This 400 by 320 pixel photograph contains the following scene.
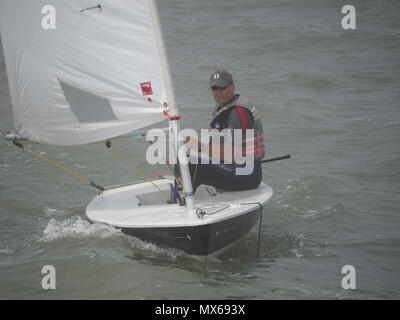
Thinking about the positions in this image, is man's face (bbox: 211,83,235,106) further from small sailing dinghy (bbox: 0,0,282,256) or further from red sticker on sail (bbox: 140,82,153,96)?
red sticker on sail (bbox: 140,82,153,96)

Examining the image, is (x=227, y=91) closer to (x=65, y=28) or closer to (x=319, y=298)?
(x=65, y=28)

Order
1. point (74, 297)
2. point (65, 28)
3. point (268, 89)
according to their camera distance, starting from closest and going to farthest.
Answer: point (74, 297)
point (65, 28)
point (268, 89)

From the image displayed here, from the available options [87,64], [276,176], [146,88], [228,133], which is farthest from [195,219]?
[276,176]

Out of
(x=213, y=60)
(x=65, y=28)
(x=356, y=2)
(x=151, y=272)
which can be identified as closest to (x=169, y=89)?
(x=65, y=28)

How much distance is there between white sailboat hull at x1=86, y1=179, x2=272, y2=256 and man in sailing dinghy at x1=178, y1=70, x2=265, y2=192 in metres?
0.14

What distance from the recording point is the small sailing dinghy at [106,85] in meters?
4.32

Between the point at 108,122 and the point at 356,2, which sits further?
the point at 356,2

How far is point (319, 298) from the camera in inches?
162

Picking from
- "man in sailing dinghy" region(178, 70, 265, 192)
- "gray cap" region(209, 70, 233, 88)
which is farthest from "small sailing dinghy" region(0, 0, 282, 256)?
"gray cap" region(209, 70, 233, 88)

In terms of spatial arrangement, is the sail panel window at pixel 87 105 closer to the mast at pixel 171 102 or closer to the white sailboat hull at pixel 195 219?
the mast at pixel 171 102

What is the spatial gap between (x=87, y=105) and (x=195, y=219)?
1125 mm

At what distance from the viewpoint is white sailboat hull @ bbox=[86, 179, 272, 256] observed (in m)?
4.21

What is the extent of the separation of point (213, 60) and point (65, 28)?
7.14 m

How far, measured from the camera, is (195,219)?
4.20 m
